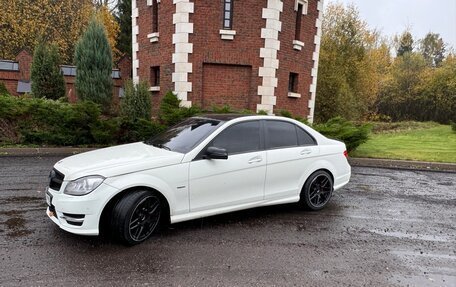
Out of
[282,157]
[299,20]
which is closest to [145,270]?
[282,157]

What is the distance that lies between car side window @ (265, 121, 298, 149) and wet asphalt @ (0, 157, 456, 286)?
1147 millimetres

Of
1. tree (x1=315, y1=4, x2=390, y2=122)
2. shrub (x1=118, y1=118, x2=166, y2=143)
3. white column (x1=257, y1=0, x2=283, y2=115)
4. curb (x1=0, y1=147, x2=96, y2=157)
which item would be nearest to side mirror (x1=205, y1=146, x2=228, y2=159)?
shrub (x1=118, y1=118, x2=166, y2=143)

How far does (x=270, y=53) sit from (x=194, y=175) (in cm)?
972

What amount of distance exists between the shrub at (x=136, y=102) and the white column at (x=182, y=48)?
5.56 ft

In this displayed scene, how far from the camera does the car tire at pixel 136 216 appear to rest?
3955 mm

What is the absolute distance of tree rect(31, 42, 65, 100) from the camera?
13.2 meters

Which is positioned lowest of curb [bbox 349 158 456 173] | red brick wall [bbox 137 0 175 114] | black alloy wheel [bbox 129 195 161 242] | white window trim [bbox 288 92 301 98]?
curb [bbox 349 158 456 173]

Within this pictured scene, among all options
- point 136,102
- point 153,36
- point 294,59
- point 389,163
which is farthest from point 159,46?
point 389,163

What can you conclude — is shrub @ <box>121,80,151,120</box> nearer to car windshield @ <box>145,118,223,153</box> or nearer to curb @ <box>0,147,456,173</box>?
curb @ <box>0,147,456,173</box>

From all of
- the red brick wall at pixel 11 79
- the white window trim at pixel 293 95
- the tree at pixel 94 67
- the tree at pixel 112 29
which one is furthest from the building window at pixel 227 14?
the tree at pixel 112 29

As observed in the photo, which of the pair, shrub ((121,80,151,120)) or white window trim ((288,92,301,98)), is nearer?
shrub ((121,80,151,120))

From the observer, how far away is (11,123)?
10148mm

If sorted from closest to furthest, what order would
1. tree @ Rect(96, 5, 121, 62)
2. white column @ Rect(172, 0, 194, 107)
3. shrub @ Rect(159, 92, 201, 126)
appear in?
1. shrub @ Rect(159, 92, 201, 126)
2. white column @ Rect(172, 0, 194, 107)
3. tree @ Rect(96, 5, 121, 62)

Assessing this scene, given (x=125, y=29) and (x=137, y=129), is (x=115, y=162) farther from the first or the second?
(x=125, y=29)
